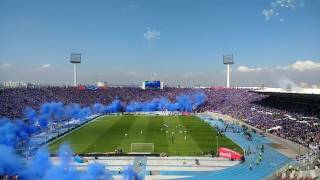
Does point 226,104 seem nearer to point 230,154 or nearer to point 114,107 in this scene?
point 114,107

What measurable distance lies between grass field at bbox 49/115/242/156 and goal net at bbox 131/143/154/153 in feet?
2.03

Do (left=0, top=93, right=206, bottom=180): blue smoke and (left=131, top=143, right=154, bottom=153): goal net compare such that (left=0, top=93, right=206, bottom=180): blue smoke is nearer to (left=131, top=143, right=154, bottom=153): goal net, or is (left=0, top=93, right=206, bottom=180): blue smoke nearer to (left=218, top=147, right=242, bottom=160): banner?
(left=131, top=143, right=154, bottom=153): goal net

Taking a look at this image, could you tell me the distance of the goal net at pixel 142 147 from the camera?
191ft

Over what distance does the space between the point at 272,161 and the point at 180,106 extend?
270 ft

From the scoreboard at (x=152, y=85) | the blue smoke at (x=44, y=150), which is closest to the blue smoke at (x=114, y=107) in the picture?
the blue smoke at (x=44, y=150)

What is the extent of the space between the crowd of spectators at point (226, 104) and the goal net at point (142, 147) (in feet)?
65.4

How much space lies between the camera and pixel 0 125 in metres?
56.5

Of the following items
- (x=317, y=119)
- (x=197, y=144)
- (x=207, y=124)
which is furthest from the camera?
(x=207, y=124)

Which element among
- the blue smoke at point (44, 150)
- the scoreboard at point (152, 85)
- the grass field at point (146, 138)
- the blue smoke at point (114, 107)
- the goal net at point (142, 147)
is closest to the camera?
the blue smoke at point (44, 150)

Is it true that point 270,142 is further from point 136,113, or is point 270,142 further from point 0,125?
point 136,113

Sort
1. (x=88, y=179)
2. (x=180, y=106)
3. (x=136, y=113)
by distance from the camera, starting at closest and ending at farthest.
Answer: (x=88, y=179), (x=136, y=113), (x=180, y=106)

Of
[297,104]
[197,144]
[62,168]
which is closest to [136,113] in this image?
[297,104]

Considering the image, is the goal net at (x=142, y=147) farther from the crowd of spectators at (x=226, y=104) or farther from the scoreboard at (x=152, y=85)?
the scoreboard at (x=152, y=85)

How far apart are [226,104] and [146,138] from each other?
59056 mm
